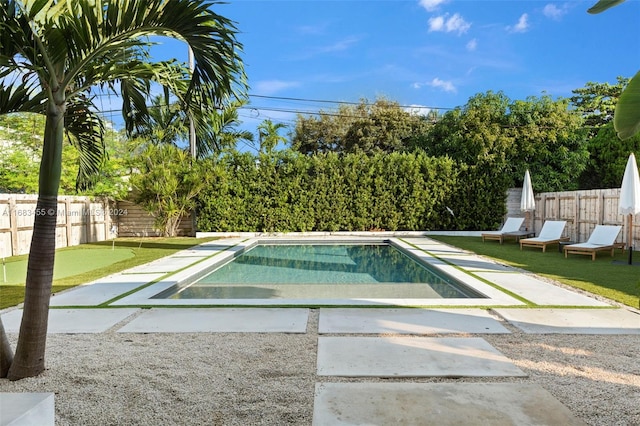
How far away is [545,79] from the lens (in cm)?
2098

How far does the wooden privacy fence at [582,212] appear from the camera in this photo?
11734mm

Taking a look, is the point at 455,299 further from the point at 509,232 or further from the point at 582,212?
the point at 582,212

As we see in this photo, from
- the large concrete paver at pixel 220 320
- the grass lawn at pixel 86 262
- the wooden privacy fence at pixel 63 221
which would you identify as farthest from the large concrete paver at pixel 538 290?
the wooden privacy fence at pixel 63 221

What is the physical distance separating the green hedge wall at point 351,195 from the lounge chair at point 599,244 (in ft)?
21.1

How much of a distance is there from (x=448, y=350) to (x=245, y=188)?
14.2m

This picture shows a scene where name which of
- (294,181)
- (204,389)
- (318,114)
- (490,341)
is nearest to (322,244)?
(294,181)

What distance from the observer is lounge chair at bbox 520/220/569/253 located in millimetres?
11867

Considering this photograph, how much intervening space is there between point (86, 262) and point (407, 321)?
29.1 ft

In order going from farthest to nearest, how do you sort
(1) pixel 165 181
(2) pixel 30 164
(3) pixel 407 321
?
(1) pixel 165 181 → (2) pixel 30 164 → (3) pixel 407 321

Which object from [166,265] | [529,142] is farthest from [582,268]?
[529,142]

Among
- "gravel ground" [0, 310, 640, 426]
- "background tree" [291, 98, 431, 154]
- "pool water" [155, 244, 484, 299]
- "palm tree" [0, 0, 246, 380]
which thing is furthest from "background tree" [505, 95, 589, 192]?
"palm tree" [0, 0, 246, 380]

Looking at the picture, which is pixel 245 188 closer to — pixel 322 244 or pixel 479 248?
pixel 322 244

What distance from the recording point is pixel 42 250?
10.1 feet

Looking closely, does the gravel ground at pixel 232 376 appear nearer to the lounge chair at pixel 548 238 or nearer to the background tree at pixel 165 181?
the lounge chair at pixel 548 238
